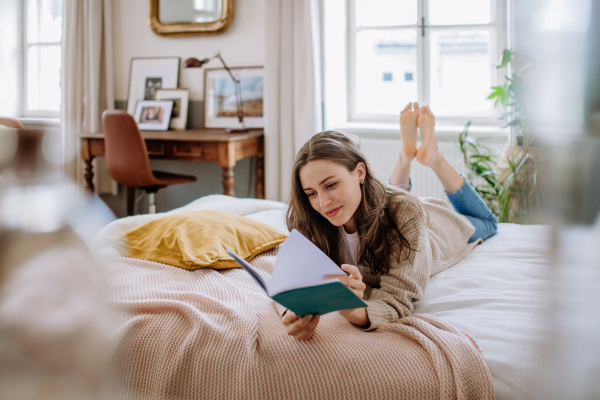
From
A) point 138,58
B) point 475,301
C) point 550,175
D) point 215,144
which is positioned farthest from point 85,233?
point 138,58

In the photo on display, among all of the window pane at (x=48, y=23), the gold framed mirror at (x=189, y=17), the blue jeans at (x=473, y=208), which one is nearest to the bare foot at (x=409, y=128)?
the blue jeans at (x=473, y=208)

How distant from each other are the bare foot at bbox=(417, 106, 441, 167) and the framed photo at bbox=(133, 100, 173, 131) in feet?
6.82

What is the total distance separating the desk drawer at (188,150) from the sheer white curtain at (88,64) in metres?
0.87

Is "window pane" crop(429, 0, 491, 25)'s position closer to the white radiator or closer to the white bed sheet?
the white radiator

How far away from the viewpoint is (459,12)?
329 centimetres

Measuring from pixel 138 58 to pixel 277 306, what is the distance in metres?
2.90

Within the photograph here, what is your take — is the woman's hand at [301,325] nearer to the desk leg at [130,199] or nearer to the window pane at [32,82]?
the window pane at [32,82]

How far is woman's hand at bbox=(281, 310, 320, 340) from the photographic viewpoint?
95cm

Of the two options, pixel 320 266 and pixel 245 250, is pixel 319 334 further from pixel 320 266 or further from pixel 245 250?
pixel 245 250

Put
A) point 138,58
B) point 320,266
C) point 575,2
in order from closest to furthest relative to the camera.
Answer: point 575,2
point 320,266
point 138,58

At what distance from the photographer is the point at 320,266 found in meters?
0.82

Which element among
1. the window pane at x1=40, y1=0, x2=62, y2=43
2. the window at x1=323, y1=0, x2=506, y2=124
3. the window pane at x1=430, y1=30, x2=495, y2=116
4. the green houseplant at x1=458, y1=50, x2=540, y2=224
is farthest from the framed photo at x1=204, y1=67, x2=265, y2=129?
the window pane at x1=40, y1=0, x2=62, y2=43

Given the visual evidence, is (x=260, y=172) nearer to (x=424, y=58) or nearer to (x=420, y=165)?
(x=420, y=165)

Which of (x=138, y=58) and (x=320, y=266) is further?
(x=138, y=58)
